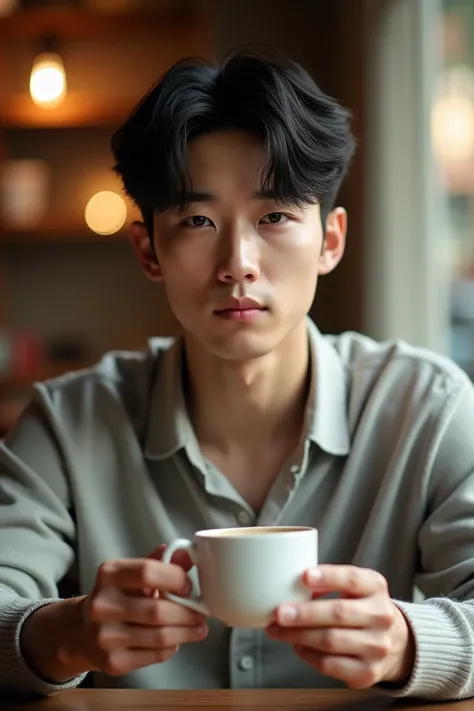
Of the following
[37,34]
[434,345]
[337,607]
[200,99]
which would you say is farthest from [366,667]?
[37,34]

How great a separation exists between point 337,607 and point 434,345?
257 centimetres

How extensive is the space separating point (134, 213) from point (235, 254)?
2.37 m

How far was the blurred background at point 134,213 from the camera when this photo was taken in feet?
11.2

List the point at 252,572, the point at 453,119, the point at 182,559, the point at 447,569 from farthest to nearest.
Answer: the point at 453,119 → the point at 447,569 → the point at 182,559 → the point at 252,572

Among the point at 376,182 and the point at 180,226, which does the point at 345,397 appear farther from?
the point at 376,182

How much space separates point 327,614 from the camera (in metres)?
0.96

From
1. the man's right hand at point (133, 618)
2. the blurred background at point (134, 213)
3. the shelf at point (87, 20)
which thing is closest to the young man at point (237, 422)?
the man's right hand at point (133, 618)

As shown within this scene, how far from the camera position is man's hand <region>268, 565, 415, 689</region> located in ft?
3.11

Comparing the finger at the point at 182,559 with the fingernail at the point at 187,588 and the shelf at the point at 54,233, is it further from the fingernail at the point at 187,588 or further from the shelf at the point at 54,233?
the shelf at the point at 54,233

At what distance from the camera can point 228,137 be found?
1.34 metres

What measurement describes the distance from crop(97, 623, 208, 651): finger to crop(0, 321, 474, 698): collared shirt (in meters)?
0.31

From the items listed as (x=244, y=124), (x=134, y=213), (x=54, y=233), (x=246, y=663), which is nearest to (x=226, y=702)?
(x=246, y=663)

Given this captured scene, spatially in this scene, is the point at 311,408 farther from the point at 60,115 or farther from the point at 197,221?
the point at 60,115

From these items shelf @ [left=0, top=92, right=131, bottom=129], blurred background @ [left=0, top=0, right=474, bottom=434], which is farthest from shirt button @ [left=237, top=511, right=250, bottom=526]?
shelf @ [left=0, top=92, right=131, bottom=129]
